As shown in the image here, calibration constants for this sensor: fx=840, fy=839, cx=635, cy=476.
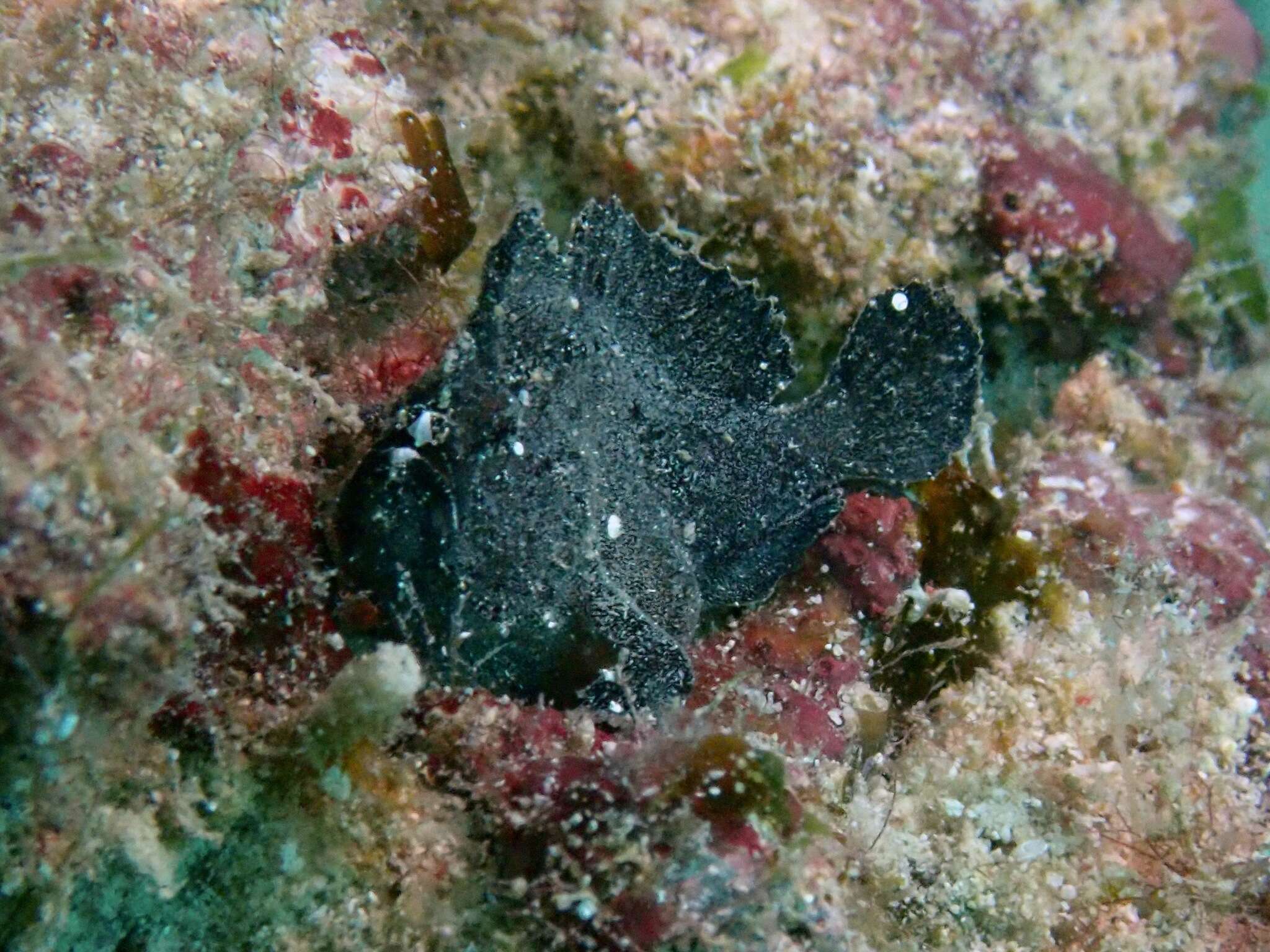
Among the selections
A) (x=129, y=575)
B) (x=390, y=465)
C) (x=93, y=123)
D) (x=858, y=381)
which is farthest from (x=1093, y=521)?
(x=93, y=123)

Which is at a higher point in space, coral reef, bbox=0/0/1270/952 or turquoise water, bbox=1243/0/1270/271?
turquoise water, bbox=1243/0/1270/271

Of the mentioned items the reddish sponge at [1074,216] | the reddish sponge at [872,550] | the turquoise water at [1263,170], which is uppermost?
the turquoise water at [1263,170]

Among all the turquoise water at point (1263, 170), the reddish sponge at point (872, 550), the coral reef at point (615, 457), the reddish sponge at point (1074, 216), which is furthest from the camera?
the turquoise water at point (1263, 170)

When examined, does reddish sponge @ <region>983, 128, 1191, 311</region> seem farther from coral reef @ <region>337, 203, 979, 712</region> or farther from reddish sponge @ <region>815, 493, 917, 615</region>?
reddish sponge @ <region>815, 493, 917, 615</region>

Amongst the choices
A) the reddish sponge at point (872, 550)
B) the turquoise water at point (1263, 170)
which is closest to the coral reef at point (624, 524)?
the reddish sponge at point (872, 550)

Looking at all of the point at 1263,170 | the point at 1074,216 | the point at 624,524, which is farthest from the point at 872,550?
the point at 1263,170

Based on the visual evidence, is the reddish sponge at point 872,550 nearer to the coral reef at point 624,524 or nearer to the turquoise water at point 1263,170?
the coral reef at point 624,524

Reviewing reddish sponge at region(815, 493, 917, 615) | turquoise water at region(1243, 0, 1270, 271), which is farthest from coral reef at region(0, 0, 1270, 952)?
turquoise water at region(1243, 0, 1270, 271)

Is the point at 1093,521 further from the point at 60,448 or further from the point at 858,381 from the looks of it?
the point at 60,448

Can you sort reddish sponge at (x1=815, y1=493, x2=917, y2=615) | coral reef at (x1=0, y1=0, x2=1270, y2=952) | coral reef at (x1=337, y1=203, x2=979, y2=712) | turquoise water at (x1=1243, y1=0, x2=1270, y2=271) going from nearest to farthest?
coral reef at (x1=0, y1=0, x2=1270, y2=952), coral reef at (x1=337, y1=203, x2=979, y2=712), reddish sponge at (x1=815, y1=493, x2=917, y2=615), turquoise water at (x1=1243, y1=0, x2=1270, y2=271)
